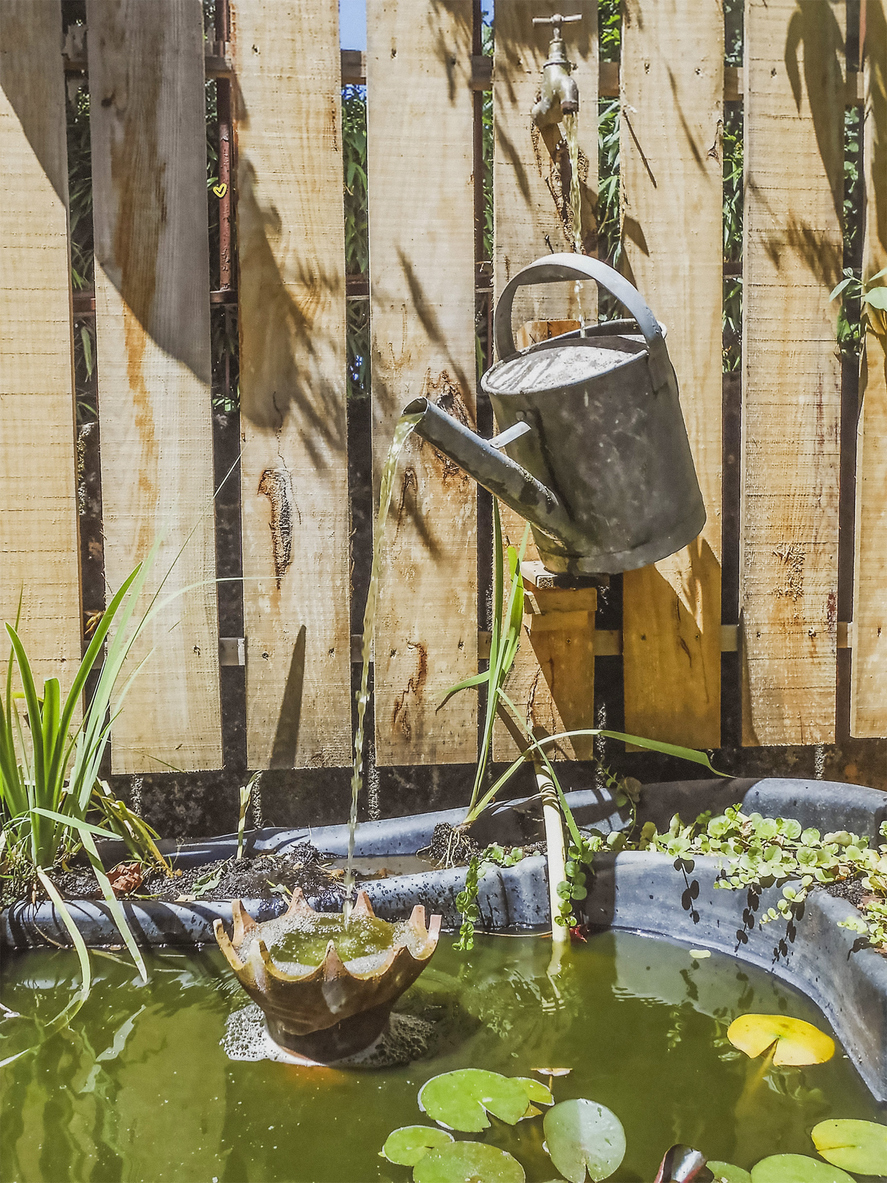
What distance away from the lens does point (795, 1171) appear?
901mm

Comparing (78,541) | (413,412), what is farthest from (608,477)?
(78,541)

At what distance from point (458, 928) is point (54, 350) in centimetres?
134

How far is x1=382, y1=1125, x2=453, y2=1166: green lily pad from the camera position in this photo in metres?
0.94

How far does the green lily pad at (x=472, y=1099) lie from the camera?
3.23 feet

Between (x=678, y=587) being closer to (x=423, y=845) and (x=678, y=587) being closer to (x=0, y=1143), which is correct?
(x=423, y=845)

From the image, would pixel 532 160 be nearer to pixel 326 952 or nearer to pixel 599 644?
pixel 599 644

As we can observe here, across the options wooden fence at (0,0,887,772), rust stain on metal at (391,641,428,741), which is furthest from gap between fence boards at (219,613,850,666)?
rust stain on metal at (391,641,428,741)

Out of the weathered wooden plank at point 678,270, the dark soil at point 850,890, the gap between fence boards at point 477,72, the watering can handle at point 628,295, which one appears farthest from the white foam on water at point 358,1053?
the gap between fence boards at point 477,72

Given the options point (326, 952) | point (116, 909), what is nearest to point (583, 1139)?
point (326, 952)

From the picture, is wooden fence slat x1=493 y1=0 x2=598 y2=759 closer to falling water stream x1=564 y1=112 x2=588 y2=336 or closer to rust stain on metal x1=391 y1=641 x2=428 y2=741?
falling water stream x1=564 y1=112 x2=588 y2=336

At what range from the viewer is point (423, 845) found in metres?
1.68

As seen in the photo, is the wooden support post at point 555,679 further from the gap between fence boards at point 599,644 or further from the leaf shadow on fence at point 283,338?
the leaf shadow on fence at point 283,338

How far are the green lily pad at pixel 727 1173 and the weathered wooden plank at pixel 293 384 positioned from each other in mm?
1056

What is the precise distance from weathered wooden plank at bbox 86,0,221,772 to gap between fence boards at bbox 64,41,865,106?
5 centimetres
